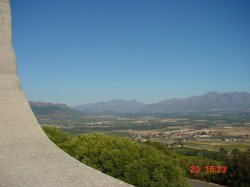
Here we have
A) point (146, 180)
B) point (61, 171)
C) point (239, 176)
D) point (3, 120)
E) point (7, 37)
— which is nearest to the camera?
point (61, 171)

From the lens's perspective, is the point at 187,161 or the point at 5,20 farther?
the point at 187,161

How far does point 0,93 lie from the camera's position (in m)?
15.8

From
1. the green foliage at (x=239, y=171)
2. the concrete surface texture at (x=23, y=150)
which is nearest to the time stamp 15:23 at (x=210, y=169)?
the green foliage at (x=239, y=171)

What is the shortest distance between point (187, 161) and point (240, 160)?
9.94 metres

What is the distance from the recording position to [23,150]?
45.4 ft

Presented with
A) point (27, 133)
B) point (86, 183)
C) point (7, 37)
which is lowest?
point (86, 183)

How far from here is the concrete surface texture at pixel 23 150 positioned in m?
11.2

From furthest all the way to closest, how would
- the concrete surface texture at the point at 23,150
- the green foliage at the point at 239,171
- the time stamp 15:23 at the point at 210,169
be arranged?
the time stamp 15:23 at the point at 210,169, the green foliage at the point at 239,171, the concrete surface texture at the point at 23,150

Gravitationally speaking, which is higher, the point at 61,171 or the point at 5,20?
the point at 5,20

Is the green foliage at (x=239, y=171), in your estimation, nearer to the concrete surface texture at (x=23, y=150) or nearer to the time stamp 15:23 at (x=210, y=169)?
the time stamp 15:23 at (x=210, y=169)

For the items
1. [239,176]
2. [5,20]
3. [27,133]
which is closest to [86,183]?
[27,133]

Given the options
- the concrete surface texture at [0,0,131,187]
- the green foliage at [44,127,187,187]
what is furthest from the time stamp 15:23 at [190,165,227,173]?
the concrete surface texture at [0,0,131,187]

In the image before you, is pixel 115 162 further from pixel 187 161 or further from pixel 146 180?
pixel 187 161

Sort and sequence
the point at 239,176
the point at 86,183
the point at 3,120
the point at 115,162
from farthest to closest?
1. the point at 239,176
2. the point at 115,162
3. the point at 3,120
4. the point at 86,183
